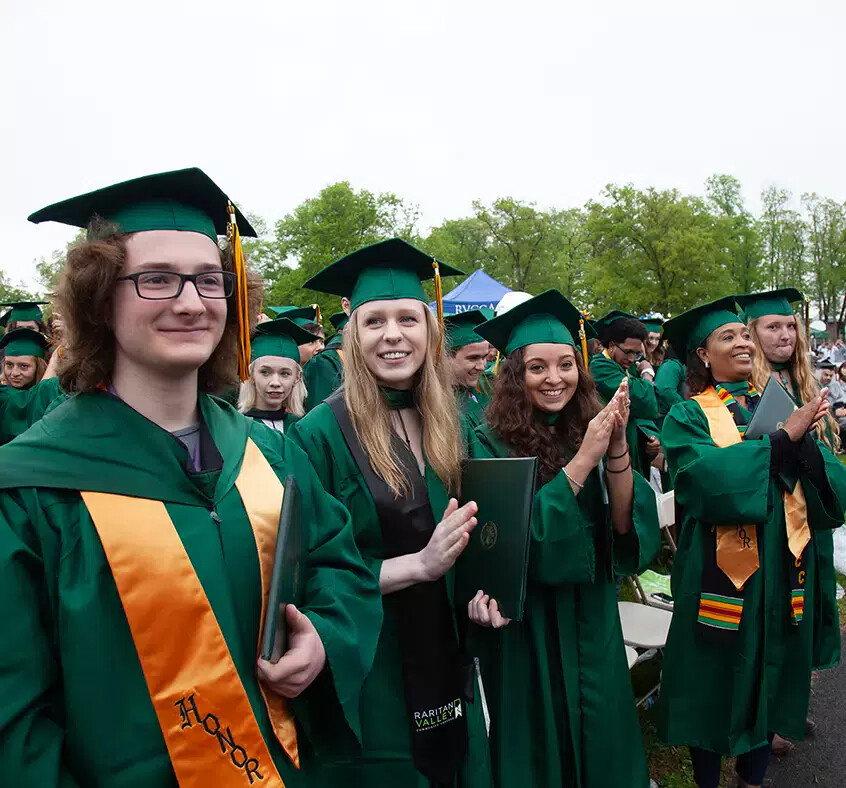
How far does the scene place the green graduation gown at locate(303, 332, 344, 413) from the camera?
5664 millimetres

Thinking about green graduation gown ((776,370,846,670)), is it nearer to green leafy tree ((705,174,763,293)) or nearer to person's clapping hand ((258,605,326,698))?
person's clapping hand ((258,605,326,698))

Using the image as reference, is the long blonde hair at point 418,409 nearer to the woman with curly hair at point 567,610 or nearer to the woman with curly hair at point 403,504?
the woman with curly hair at point 403,504

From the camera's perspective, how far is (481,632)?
2.36 meters

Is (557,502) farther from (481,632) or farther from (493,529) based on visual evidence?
(481,632)

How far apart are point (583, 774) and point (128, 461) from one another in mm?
2098

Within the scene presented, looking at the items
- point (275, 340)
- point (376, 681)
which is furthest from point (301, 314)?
point (376, 681)

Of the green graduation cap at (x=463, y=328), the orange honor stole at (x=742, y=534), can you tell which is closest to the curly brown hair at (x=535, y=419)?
the orange honor stole at (x=742, y=534)

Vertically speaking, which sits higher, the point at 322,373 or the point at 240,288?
the point at 240,288

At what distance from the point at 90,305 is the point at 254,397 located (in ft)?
10.3

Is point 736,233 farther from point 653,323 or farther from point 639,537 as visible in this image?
point 639,537

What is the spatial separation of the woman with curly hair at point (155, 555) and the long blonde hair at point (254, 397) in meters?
2.89

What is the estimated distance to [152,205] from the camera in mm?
1443

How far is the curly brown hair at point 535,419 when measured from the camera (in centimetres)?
260

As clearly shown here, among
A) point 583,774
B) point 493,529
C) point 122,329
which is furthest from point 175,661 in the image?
point 583,774
